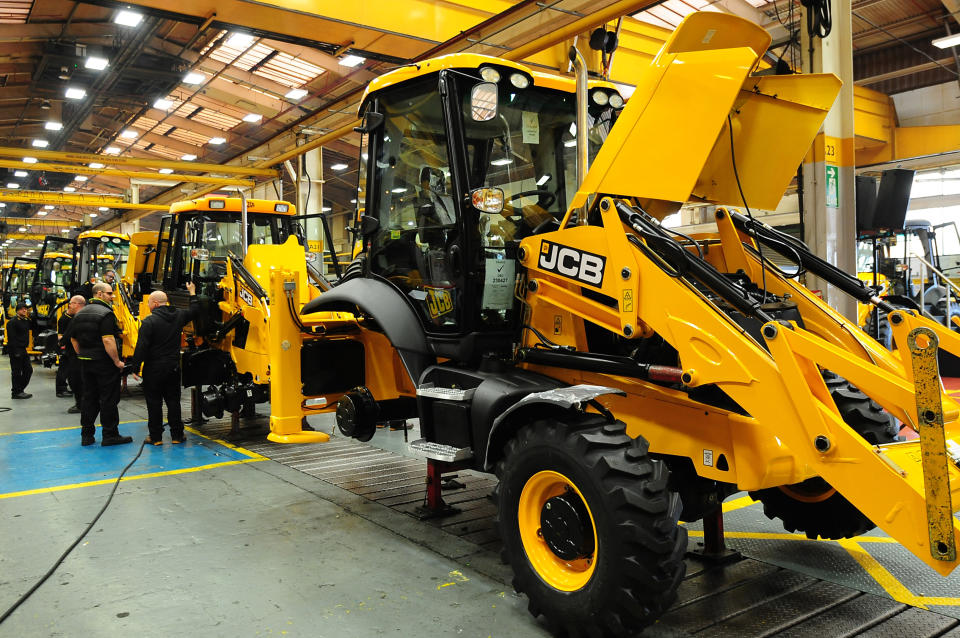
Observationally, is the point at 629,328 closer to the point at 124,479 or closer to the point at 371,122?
the point at 371,122

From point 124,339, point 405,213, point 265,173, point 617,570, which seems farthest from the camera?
point 265,173

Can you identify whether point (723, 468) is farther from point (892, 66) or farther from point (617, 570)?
point (892, 66)

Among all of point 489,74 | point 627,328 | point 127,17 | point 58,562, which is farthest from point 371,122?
point 127,17

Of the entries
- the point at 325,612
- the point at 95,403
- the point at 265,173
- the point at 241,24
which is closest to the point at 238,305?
the point at 95,403

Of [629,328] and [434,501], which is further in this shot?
[434,501]

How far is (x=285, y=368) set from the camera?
5.97 m

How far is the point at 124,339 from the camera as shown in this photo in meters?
10.9

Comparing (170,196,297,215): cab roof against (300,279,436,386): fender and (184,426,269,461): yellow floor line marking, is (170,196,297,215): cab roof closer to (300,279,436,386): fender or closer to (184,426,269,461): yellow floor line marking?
(184,426,269,461): yellow floor line marking

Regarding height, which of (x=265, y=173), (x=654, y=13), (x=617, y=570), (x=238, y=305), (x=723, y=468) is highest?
(x=654, y=13)

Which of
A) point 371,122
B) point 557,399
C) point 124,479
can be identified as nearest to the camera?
point 557,399

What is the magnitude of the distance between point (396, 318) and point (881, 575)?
3108 millimetres

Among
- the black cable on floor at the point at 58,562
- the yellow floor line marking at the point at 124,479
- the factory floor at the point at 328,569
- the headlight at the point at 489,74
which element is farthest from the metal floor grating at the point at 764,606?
the headlight at the point at 489,74

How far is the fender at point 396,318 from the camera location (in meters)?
4.38

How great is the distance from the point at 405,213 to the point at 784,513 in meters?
2.91
